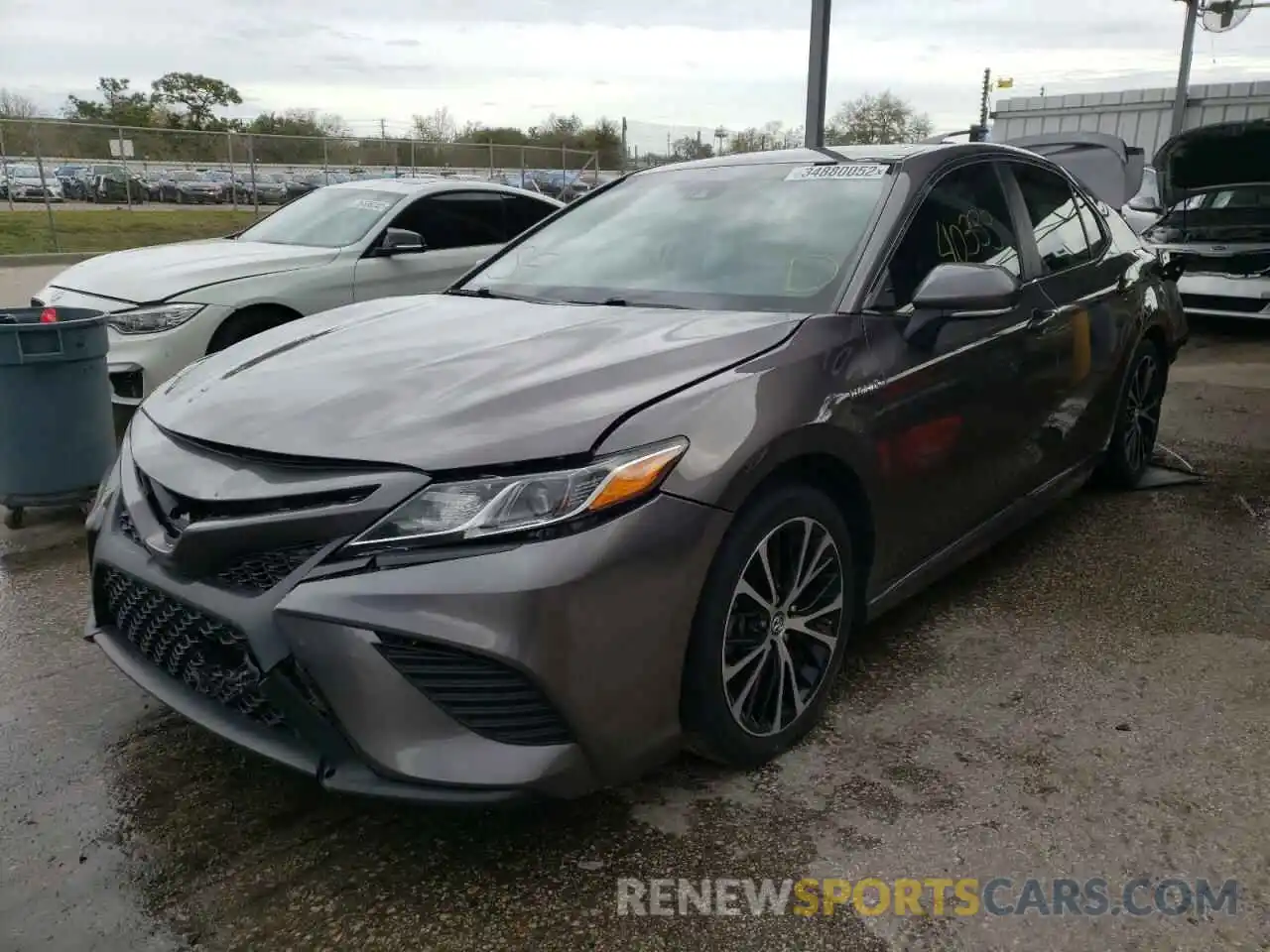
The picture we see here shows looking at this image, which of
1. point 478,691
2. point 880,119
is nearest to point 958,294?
point 478,691

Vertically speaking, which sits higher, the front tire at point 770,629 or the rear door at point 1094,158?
the rear door at point 1094,158

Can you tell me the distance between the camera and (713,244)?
335 centimetres

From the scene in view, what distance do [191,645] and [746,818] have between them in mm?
1365

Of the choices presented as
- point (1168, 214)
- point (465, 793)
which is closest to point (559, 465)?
point (465, 793)

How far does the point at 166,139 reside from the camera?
19.9m

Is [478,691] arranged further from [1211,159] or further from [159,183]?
[159,183]

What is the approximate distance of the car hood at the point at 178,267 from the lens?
18.9 feet

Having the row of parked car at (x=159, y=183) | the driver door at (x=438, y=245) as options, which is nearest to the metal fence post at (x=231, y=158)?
the row of parked car at (x=159, y=183)

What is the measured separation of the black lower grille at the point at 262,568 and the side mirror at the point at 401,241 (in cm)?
449

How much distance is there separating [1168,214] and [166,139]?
17.5 metres

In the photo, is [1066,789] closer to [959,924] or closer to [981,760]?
[981,760]

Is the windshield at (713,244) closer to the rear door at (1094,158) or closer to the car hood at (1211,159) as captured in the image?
the rear door at (1094,158)

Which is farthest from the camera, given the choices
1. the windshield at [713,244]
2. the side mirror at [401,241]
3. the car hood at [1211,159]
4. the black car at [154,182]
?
the black car at [154,182]

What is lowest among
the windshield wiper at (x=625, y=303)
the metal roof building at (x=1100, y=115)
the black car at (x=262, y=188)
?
the windshield wiper at (x=625, y=303)
